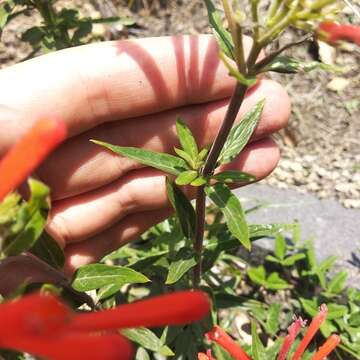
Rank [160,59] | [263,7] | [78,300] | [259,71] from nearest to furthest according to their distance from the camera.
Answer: [259,71]
[78,300]
[160,59]
[263,7]

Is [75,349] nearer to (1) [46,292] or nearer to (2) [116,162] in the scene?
(1) [46,292]

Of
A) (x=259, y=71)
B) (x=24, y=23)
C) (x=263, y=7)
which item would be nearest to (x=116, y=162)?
(x=259, y=71)

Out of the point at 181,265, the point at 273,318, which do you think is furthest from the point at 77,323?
the point at 273,318

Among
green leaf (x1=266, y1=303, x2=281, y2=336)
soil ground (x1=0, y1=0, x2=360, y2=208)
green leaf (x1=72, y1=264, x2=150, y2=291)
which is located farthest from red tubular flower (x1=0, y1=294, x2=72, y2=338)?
soil ground (x1=0, y1=0, x2=360, y2=208)

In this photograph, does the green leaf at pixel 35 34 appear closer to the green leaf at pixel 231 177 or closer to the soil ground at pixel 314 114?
the soil ground at pixel 314 114

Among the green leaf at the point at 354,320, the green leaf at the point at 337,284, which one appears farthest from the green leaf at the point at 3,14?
the green leaf at the point at 354,320

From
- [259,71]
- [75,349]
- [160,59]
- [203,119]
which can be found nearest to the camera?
[75,349]
